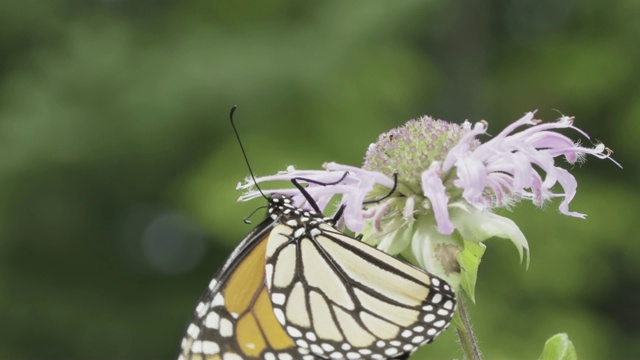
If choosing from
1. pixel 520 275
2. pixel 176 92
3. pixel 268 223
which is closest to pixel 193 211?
pixel 176 92

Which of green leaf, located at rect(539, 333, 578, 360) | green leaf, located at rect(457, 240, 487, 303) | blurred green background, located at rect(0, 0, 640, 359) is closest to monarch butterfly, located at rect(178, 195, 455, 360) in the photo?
green leaf, located at rect(457, 240, 487, 303)

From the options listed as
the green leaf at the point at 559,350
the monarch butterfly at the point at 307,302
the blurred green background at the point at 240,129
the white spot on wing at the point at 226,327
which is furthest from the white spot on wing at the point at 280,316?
the blurred green background at the point at 240,129

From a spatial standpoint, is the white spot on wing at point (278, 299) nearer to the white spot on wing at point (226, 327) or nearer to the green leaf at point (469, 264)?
the white spot on wing at point (226, 327)

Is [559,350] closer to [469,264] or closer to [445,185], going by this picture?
[469,264]

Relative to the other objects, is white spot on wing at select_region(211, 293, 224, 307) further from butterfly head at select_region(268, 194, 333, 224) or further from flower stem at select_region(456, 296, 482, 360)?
flower stem at select_region(456, 296, 482, 360)

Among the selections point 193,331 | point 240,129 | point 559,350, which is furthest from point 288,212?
point 240,129
